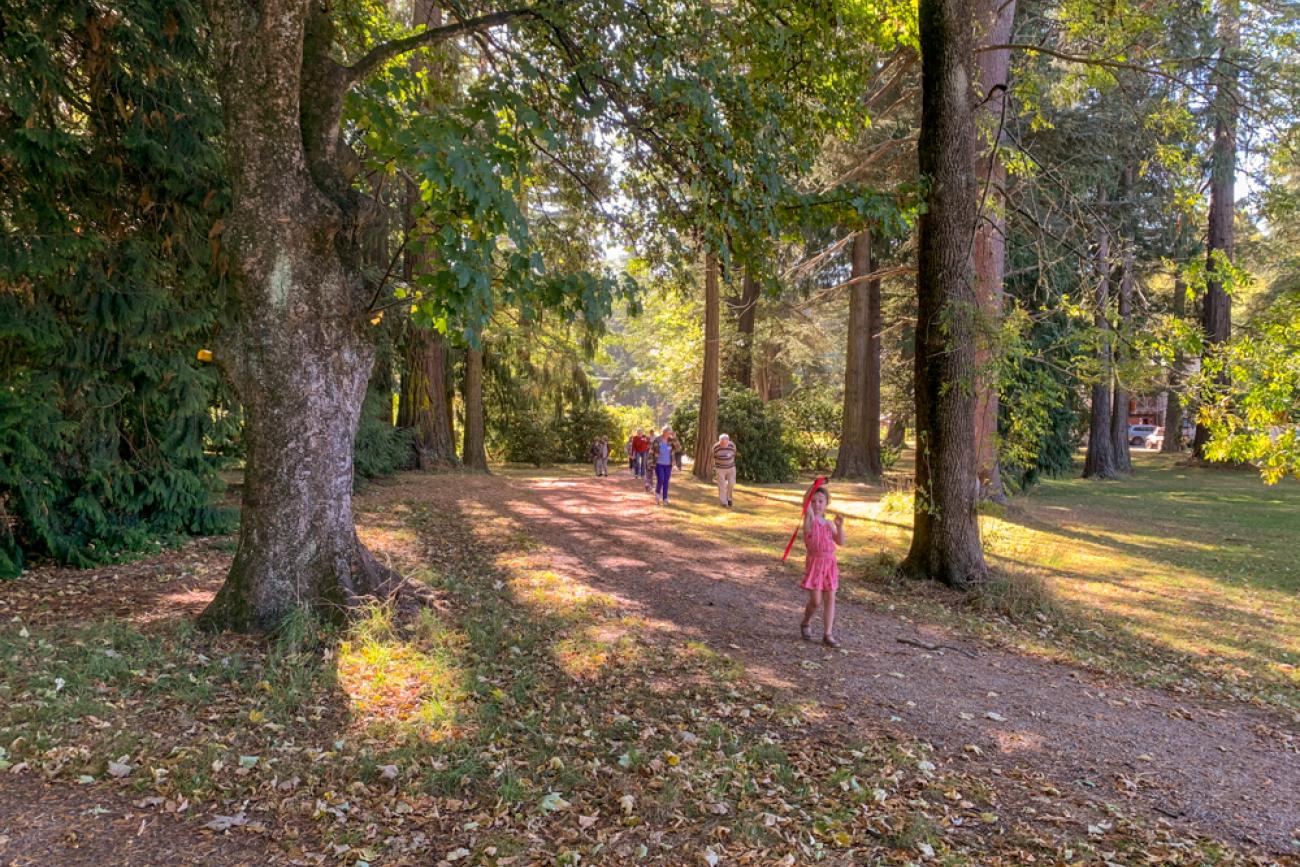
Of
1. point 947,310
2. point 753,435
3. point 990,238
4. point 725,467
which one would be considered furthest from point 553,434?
point 947,310

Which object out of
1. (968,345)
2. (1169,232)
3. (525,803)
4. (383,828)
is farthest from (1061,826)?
(1169,232)

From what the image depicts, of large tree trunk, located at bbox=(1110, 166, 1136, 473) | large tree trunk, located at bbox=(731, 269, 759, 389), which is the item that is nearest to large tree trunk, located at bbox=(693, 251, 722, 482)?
large tree trunk, located at bbox=(731, 269, 759, 389)

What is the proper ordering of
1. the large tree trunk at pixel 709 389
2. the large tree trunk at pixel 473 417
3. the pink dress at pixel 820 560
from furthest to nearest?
the large tree trunk at pixel 473 417 → the large tree trunk at pixel 709 389 → the pink dress at pixel 820 560

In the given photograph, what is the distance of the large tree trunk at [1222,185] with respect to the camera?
7844 millimetres

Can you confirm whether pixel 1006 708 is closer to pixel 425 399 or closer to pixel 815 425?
pixel 425 399

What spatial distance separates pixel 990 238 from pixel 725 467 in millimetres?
6242

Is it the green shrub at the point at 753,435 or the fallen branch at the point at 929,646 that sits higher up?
the green shrub at the point at 753,435

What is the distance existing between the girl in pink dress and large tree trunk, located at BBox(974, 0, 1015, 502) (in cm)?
292

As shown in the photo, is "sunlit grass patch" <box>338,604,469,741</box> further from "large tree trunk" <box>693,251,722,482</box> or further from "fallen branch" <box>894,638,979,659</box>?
"large tree trunk" <box>693,251,722,482</box>

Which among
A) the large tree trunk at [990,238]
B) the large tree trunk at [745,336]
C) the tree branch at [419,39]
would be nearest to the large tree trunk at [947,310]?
the large tree trunk at [990,238]

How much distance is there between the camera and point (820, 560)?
6445mm

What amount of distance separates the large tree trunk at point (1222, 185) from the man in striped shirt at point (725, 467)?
7608 millimetres

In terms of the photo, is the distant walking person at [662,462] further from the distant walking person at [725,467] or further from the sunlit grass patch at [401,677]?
the sunlit grass patch at [401,677]

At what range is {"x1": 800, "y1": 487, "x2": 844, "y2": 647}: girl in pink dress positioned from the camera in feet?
21.2
